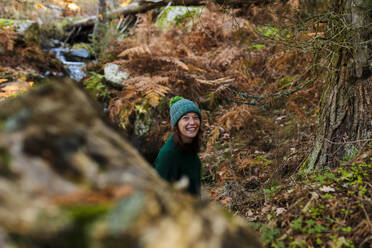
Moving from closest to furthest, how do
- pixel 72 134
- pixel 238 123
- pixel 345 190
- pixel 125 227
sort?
pixel 125 227
pixel 72 134
pixel 345 190
pixel 238 123

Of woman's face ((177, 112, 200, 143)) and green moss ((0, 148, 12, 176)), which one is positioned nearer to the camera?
green moss ((0, 148, 12, 176))

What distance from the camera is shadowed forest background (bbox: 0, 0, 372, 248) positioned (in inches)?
37.4

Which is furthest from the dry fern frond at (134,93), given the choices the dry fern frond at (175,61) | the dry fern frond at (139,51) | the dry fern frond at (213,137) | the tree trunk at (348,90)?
the tree trunk at (348,90)

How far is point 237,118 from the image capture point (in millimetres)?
5703

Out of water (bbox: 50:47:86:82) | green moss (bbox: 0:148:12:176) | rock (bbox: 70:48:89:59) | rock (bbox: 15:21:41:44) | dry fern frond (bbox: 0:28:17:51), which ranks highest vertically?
rock (bbox: 15:21:41:44)

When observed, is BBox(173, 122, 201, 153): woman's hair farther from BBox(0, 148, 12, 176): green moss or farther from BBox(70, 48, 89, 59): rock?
BBox(70, 48, 89, 59): rock

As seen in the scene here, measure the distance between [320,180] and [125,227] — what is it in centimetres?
272

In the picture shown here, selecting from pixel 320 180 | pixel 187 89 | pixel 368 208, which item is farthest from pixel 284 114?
pixel 368 208

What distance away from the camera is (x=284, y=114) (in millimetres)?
6004

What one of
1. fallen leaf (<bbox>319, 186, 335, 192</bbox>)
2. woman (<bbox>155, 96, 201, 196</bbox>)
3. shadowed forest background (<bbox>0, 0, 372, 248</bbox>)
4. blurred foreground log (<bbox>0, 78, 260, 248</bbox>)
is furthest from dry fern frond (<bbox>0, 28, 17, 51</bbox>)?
fallen leaf (<bbox>319, 186, 335, 192</bbox>)

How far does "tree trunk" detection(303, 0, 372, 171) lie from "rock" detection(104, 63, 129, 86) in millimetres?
5024

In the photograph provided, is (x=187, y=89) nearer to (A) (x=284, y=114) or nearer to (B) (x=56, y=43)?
(A) (x=284, y=114)

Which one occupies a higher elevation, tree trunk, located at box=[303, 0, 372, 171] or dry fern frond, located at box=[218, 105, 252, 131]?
tree trunk, located at box=[303, 0, 372, 171]

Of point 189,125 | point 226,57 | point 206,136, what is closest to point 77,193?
point 189,125
